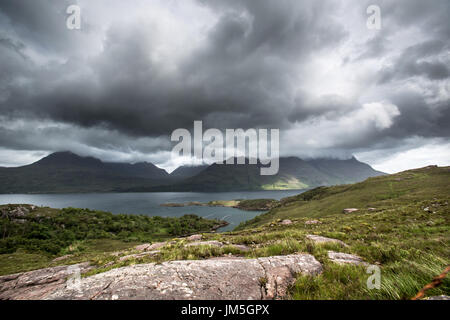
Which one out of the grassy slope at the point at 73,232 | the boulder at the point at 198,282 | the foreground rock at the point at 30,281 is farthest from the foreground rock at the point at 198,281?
the grassy slope at the point at 73,232

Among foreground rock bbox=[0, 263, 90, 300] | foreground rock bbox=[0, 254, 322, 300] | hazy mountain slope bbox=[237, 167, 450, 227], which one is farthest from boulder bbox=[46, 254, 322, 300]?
hazy mountain slope bbox=[237, 167, 450, 227]

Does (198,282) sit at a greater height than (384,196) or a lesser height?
greater

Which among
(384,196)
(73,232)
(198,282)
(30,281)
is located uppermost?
(198,282)

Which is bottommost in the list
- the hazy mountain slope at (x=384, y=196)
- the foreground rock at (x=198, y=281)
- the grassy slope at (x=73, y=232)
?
the grassy slope at (x=73, y=232)

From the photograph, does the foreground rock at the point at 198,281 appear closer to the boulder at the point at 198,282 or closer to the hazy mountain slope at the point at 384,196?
the boulder at the point at 198,282

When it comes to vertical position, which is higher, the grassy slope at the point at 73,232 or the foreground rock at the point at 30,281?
the foreground rock at the point at 30,281

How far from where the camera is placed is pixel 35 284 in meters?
7.48

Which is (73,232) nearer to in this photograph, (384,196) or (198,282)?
(198,282)

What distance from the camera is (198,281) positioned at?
432 centimetres

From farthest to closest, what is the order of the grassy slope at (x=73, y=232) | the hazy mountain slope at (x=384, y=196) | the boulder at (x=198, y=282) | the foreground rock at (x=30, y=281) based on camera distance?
the grassy slope at (x=73, y=232), the hazy mountain slope at (x=384, y=196), the foreground rock at (x=30, y=281), the boulder at (x=198, y=282)

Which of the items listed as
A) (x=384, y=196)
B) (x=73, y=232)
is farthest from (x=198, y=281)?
(x=73, y=232)

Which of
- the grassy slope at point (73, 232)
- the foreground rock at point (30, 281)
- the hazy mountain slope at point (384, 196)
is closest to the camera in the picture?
the foreground rock at point (30, 281)

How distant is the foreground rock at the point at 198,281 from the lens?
3867 mm

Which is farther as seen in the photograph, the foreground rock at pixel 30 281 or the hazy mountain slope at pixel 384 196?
the hazy mountain slope at pixel 384 196
